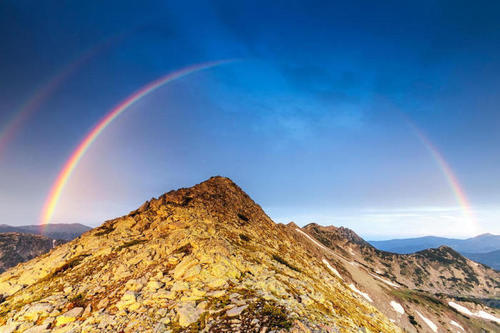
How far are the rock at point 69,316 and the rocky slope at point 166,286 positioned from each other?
50 millimetres

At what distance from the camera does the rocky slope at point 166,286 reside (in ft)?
33.9

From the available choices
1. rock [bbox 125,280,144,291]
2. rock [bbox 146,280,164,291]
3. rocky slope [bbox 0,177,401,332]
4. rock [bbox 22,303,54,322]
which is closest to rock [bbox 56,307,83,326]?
rocky slope [bbox 0,177,401,332]

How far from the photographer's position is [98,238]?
65.5ft

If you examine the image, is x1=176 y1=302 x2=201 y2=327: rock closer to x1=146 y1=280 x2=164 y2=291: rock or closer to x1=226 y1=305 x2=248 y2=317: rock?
x1=226 y1=305 x2=248 y2=317: rock

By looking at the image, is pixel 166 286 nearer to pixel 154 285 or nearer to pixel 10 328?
pixel 154 285

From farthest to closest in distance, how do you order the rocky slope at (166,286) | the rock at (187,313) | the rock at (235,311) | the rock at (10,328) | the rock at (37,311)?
the rock at (37,311)
the rock at (10,328)
the rocky slope at (166,286)
the rock at (235,311)
the rock at (187,313)

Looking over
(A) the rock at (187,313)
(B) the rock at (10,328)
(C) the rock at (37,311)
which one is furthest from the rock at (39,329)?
(A) the rock at (187,313)

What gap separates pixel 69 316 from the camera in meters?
11.7

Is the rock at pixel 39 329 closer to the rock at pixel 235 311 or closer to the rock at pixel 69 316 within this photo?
the rock at pixel 69 316

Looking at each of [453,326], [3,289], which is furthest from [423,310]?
[3,289]

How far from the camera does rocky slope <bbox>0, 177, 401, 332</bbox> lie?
33.9 ft

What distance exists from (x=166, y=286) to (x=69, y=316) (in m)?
5.02

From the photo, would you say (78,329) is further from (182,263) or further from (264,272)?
(264,272)

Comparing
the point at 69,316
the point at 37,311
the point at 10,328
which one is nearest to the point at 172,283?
the point at 69,316
